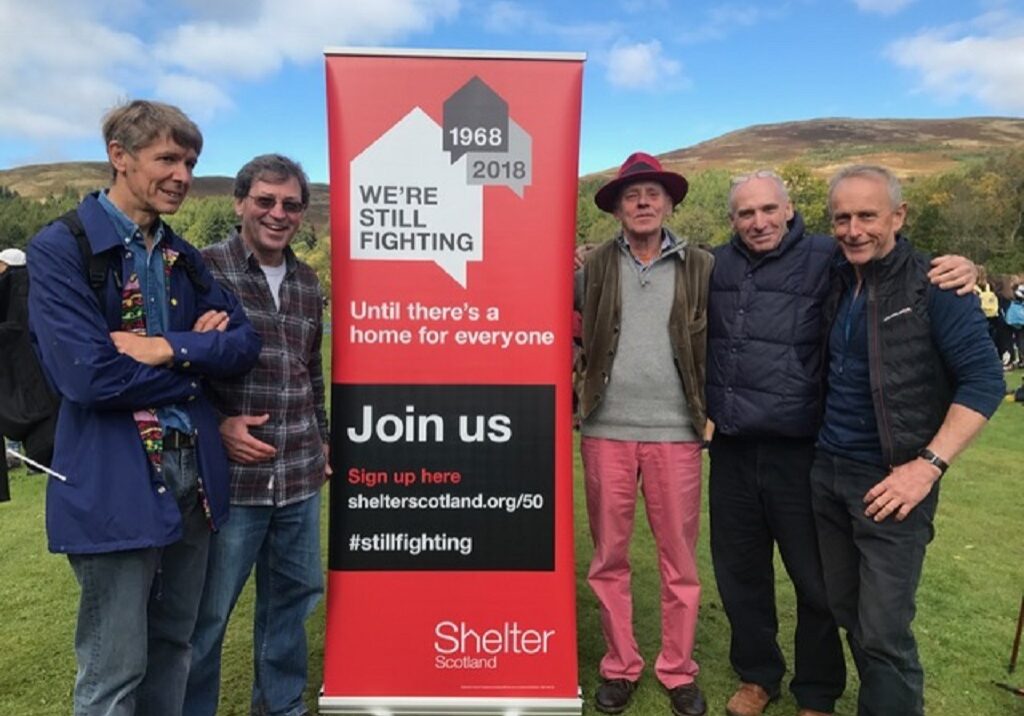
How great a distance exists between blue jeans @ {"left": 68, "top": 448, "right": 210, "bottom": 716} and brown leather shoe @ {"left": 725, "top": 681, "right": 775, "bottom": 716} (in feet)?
7.10

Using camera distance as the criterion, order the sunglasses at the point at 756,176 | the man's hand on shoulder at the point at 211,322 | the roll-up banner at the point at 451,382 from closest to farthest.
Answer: the man's hand on shoulder at the point at 211,322, the roll-up banner at the point at 451,382, the sunglasses at the point at 756,176

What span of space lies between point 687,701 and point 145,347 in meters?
2.51

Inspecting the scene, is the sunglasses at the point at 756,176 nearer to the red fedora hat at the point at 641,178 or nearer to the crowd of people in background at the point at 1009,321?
the red fedora hat at the point at 641,178

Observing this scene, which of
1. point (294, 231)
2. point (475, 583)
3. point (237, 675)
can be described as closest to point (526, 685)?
point (475, 583)


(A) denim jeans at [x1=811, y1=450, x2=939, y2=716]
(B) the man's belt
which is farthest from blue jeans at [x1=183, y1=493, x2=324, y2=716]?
(A) denim jeans at [x1=811, y1=450, x2=939, y2=716]

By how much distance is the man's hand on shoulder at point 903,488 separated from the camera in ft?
7.66

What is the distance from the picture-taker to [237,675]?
3.34 m

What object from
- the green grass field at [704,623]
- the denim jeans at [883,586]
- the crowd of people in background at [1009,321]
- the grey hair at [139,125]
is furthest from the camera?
the crowd of people in background at [1009,321]

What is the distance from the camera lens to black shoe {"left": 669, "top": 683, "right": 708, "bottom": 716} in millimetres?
3033

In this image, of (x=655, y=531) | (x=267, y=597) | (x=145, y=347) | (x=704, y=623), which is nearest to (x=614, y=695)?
(x=655, y=531)

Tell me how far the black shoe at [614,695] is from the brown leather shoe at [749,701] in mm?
417

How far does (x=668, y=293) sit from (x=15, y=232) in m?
90.5

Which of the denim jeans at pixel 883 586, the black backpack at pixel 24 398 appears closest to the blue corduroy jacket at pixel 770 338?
the denim jeans at pixel 883 586

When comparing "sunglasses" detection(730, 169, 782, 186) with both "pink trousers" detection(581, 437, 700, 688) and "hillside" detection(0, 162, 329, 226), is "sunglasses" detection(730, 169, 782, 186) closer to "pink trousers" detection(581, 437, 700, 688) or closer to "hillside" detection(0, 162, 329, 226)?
"pink trousers" detection(581, 437, 700, 688)
